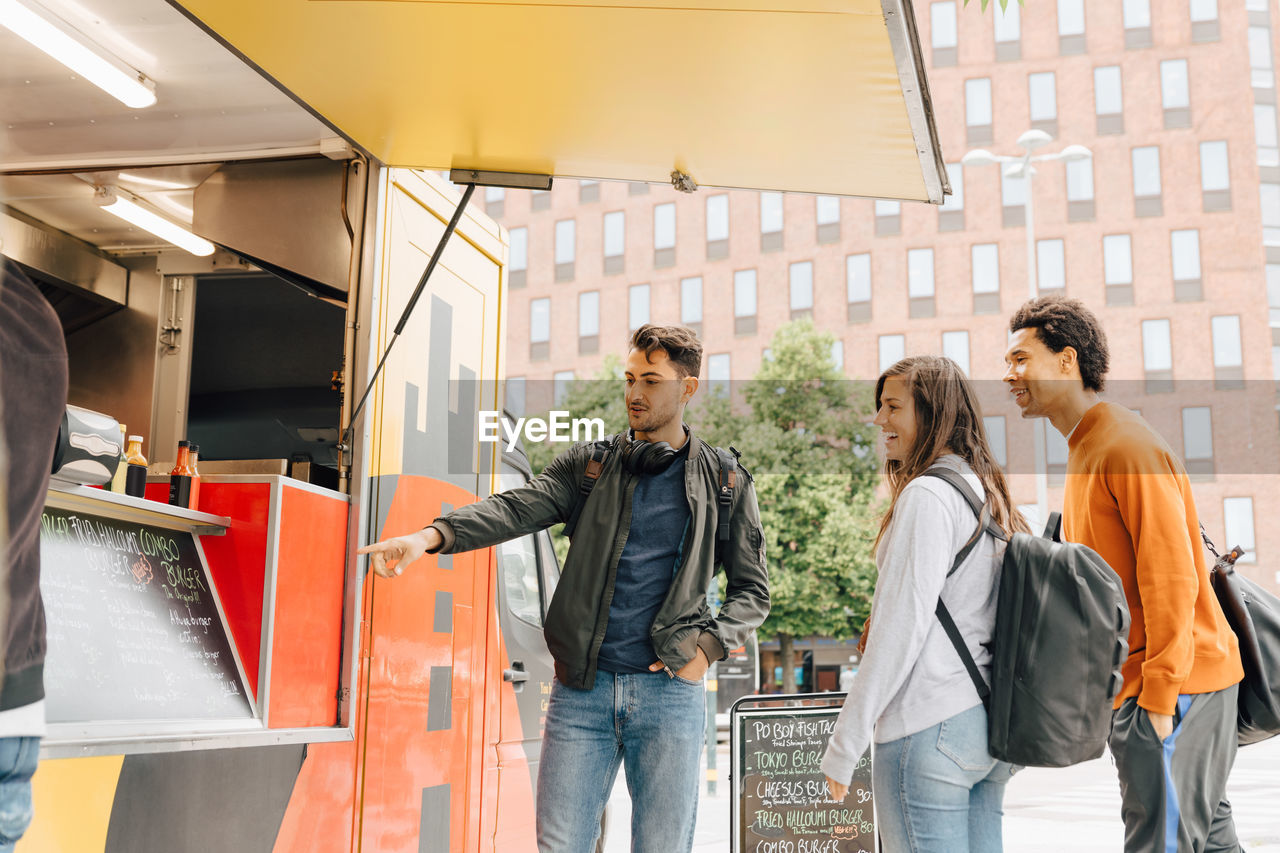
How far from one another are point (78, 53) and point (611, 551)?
2.52 meters

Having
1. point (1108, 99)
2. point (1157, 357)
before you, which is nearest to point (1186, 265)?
point (1157, 357)

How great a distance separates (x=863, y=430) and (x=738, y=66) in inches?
1080

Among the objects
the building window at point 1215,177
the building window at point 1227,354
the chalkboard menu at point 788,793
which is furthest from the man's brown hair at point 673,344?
the building window at point 1215,177

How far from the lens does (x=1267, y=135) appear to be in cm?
4300

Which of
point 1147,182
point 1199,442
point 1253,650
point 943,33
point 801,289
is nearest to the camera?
point 1253,650

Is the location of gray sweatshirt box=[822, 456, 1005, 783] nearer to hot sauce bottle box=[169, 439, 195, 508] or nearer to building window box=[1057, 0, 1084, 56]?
hot sauce bottle box=[169, 439, 195, 508]

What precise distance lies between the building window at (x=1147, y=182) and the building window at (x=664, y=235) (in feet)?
50.1

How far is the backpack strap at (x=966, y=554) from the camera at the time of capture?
109 inches

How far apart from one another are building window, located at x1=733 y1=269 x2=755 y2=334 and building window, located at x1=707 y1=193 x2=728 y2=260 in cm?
104

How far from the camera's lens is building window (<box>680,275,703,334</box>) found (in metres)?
41.4

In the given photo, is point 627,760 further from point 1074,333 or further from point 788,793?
point 788,793

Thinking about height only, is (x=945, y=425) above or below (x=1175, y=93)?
below

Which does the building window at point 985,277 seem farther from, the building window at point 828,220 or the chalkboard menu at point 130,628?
the chalkboard menu at point 130,628

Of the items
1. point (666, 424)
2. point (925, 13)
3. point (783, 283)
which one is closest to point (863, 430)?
point (783, 283)
